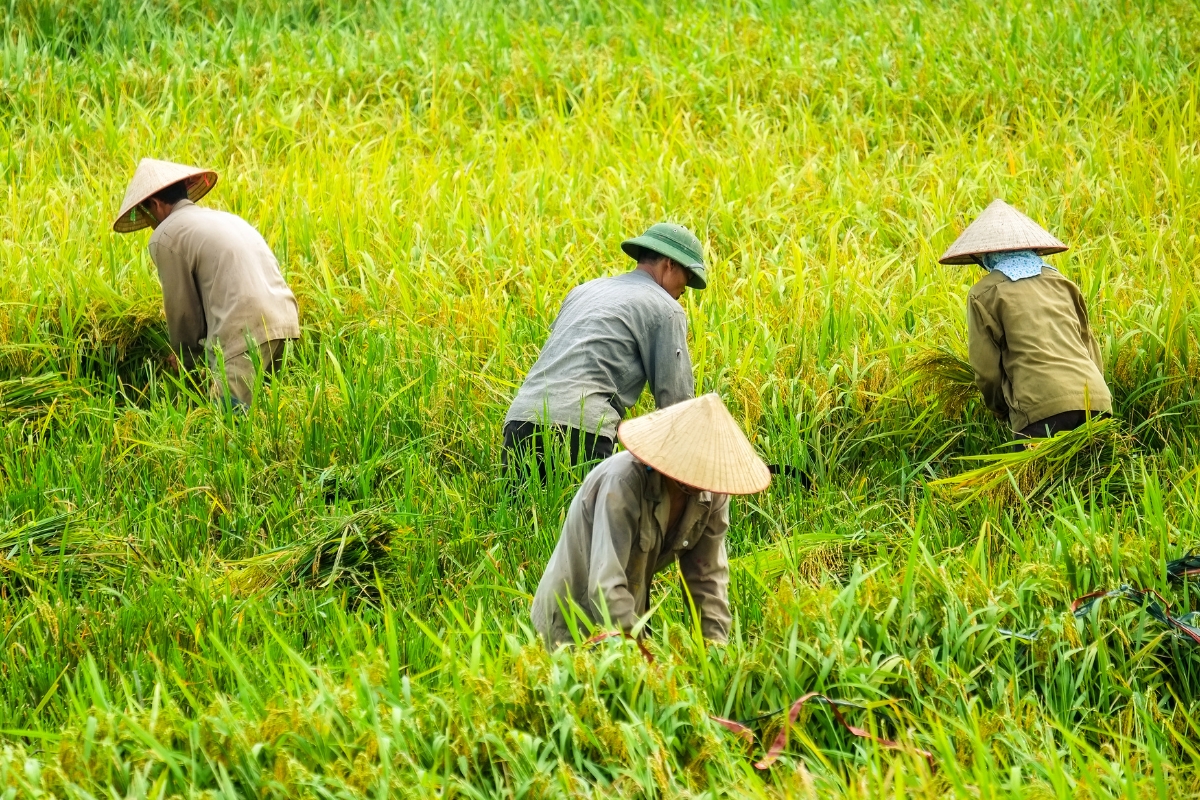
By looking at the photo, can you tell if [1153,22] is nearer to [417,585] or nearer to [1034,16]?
[1034,16]

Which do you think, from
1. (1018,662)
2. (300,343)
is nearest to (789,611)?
(1018,662)

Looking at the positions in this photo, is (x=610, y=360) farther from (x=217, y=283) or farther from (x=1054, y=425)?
(x=217, y=283)

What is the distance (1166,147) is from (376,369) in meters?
4.23

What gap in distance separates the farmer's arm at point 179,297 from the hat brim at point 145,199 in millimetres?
166

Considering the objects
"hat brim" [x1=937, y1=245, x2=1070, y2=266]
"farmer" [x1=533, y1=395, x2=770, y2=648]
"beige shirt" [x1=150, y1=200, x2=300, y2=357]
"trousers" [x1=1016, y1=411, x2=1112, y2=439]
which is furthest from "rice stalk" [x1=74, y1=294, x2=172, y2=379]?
"trousers" [x1=1016, y1=411, x2=1112, y2=439]

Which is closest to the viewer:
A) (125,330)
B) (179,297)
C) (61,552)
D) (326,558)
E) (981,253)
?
(61,552)

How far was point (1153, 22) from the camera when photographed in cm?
833

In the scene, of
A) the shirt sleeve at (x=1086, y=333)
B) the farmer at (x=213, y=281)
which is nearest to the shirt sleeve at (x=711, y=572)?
the shirt sleeve at (x=1086, y=333)

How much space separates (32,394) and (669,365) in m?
2.50

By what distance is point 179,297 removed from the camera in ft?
16.2

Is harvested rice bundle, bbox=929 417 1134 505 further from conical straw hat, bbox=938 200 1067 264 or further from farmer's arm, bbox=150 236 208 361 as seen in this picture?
farmer's arm, bbox=150 236 208 361

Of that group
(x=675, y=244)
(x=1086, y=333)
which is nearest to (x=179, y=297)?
(x=675, y=244)

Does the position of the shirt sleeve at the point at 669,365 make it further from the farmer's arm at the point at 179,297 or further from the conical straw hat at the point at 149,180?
the conical straw hat at the point at 149,180

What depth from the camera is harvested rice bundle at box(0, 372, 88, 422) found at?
191 inches
